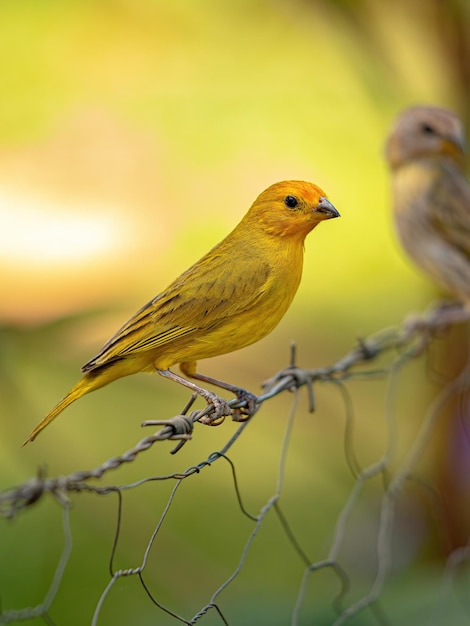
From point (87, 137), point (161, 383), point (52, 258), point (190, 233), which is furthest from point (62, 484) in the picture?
point (87, 137)

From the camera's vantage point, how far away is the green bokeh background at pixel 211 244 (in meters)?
3.05

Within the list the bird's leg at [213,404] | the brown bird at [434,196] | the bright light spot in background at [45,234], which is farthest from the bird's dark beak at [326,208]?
the bright light spot in background at [45,234]

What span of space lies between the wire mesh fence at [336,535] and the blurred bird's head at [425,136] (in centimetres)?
57

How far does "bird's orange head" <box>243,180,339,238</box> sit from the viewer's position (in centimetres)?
125

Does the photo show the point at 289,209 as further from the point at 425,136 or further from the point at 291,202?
the point at 425,136

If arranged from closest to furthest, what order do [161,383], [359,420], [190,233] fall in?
[161,383]
[359,420]
[190,233]

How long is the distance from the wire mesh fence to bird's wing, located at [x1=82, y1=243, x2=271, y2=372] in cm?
26

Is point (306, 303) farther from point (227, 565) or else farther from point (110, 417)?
point (227, 565)

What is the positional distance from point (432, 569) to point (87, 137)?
406 centimetres

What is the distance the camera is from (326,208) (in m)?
1.24

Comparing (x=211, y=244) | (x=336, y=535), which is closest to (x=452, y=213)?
(x=336, y=535)

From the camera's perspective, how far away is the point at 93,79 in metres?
6.55

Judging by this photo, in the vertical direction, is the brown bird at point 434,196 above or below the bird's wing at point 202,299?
above

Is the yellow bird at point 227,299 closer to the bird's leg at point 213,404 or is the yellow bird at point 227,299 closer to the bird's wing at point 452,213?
the bird's leg at point 213,404
